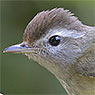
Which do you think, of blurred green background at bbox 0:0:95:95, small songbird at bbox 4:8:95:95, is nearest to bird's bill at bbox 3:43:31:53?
small songbird at bbox 4:8:95:95

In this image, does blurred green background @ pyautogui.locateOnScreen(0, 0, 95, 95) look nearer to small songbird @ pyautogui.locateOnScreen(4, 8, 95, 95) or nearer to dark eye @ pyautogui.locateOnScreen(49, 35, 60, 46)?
small songbird @ pyautogui.locateOnScreen(4, 8, 95, 95)

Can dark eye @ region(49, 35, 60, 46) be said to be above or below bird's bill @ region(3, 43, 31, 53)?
A: above

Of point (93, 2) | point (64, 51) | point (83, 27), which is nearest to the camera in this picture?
point (64, 51)

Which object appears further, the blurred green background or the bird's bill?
the blurred green background

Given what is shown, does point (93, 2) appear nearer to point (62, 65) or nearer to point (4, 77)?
point (4, 77)

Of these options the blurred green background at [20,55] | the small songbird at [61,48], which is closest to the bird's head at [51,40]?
the small songbird at [61,48]

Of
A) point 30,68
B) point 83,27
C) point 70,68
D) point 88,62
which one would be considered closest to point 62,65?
point 70,68

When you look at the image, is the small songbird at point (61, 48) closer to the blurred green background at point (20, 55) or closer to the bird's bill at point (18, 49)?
the bird's bill at point (18, 49)
